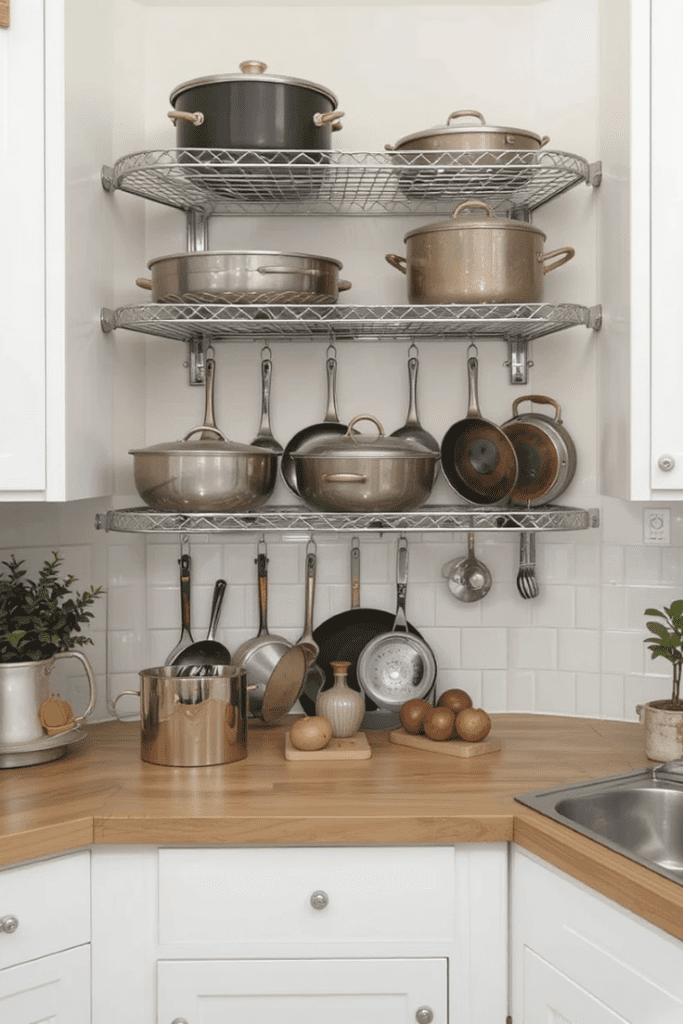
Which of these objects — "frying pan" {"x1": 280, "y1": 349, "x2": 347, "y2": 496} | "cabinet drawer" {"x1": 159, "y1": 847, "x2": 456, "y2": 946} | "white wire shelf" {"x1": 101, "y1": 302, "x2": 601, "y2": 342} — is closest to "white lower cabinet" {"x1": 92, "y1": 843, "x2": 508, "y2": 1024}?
"cabinet drawer" {"x1": 159, "y1": 847, "x2": 456, "y2": 946}

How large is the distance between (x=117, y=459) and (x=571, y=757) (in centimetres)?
125

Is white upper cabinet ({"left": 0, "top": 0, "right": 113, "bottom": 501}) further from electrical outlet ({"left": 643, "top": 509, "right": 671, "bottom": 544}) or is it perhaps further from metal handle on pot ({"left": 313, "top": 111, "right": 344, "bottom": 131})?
electrical outlet ({"left": 643, "top": 509, "right": 671, "bottom": 544})

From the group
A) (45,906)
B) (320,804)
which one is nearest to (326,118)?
(320,804)

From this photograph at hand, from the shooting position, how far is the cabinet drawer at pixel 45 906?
175 centimetres

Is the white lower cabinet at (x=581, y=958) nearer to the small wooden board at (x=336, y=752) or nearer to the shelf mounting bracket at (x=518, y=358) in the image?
the small wooden board at (x=336, y=752)

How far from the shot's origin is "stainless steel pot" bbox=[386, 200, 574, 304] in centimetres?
220

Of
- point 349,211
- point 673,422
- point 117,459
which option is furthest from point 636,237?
point 117,459

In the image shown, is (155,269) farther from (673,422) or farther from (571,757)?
(571,757)

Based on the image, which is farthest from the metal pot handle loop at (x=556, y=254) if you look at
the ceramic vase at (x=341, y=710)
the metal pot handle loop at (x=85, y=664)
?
the metal pot handle loop at (x=85, y=664)

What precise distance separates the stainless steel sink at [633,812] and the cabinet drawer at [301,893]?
24cm

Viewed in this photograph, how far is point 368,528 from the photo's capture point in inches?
87.5

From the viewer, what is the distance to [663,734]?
2113 mm

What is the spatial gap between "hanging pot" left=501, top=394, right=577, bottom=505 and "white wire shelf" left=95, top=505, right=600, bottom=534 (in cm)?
11

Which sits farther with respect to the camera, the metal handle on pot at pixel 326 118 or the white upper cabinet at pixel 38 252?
the metal handle on pot at pixel 326 118
